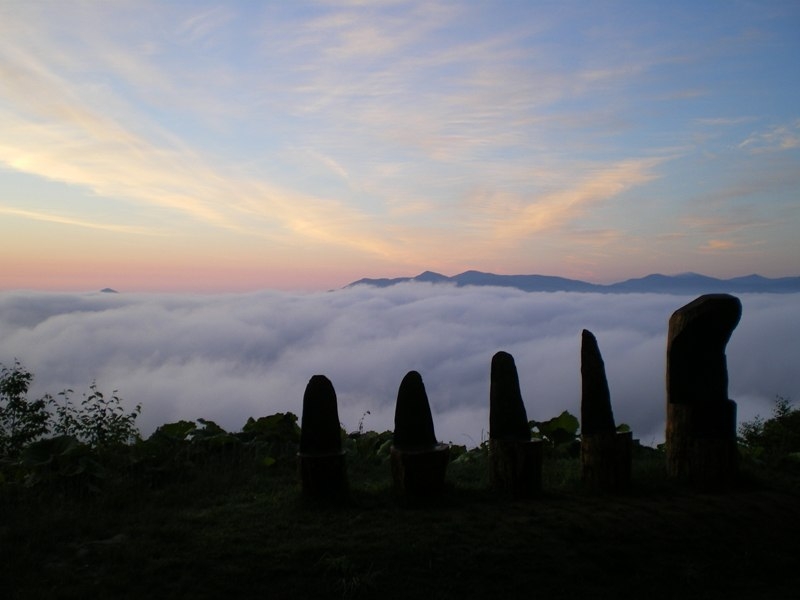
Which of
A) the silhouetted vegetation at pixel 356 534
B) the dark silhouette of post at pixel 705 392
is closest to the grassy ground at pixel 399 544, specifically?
the silhouetted vegetation at pixel 356 534

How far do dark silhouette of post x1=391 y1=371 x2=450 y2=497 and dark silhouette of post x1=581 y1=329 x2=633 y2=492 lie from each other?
213cm

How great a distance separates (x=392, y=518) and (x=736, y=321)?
584 centimetres

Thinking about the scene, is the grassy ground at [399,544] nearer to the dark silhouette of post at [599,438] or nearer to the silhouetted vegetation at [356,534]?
the silhouetted vegetation at [356,534]

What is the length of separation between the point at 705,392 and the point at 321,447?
5.66 m

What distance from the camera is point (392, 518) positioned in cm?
820

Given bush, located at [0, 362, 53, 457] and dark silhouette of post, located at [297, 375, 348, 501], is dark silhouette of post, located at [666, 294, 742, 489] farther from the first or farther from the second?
bush, located at [0, 362, 53, 457]

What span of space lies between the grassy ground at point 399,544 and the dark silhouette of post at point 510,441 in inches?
10.4

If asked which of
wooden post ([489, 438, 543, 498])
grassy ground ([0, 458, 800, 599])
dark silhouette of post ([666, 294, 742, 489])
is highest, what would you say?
dark silhouette of post ([666, 294, 742, 489])

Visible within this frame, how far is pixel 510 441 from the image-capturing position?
909 cm

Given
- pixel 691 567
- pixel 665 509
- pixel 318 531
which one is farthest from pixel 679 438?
pixel 318 531

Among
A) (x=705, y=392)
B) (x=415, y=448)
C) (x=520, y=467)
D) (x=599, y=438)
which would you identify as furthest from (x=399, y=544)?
(x=705, y=392)

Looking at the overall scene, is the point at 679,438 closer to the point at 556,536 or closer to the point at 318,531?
the point at 556,536

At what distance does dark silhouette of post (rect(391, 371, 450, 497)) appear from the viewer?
8734 millimetres

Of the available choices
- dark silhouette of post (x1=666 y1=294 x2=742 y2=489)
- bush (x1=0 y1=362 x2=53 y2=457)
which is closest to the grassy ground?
dark silhouette of post (x1=666 y1=294 x2=742 y2=489)
